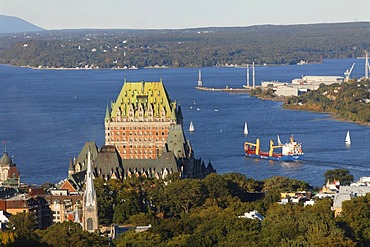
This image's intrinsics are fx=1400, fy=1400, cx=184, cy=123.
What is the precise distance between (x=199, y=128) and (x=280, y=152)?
10760mm

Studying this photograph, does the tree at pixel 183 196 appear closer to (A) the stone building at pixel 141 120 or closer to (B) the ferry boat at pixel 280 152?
(A) the stone building at pixel 141 120

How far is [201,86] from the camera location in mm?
111625

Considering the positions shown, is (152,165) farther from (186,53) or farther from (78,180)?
(186,53)

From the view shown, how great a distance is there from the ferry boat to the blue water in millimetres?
487

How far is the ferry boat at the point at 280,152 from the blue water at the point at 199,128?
0.49 m

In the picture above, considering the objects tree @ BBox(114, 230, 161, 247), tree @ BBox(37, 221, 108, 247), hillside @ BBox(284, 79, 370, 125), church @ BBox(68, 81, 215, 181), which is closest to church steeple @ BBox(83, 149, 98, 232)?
tree @ BBox(37, 221, 108, 247)

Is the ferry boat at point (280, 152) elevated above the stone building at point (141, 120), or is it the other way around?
the stone building at point (141, 120)

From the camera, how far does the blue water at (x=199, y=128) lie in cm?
5556

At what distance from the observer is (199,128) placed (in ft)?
237

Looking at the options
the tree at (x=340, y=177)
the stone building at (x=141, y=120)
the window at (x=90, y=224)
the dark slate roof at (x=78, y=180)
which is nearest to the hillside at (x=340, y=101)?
the stone building at (x=141, y=120)

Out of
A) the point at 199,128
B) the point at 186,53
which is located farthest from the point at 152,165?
the point at 186,53

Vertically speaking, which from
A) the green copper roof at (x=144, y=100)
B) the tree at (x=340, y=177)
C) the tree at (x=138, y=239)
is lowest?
the tree at (x=340, y=177)

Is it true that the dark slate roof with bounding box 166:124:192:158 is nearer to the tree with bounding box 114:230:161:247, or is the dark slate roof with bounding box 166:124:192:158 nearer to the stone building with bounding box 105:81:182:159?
the stone building with bounding box 105:81:182:159

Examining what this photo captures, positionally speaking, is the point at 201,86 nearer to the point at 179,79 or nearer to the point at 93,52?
the point at 179,79
